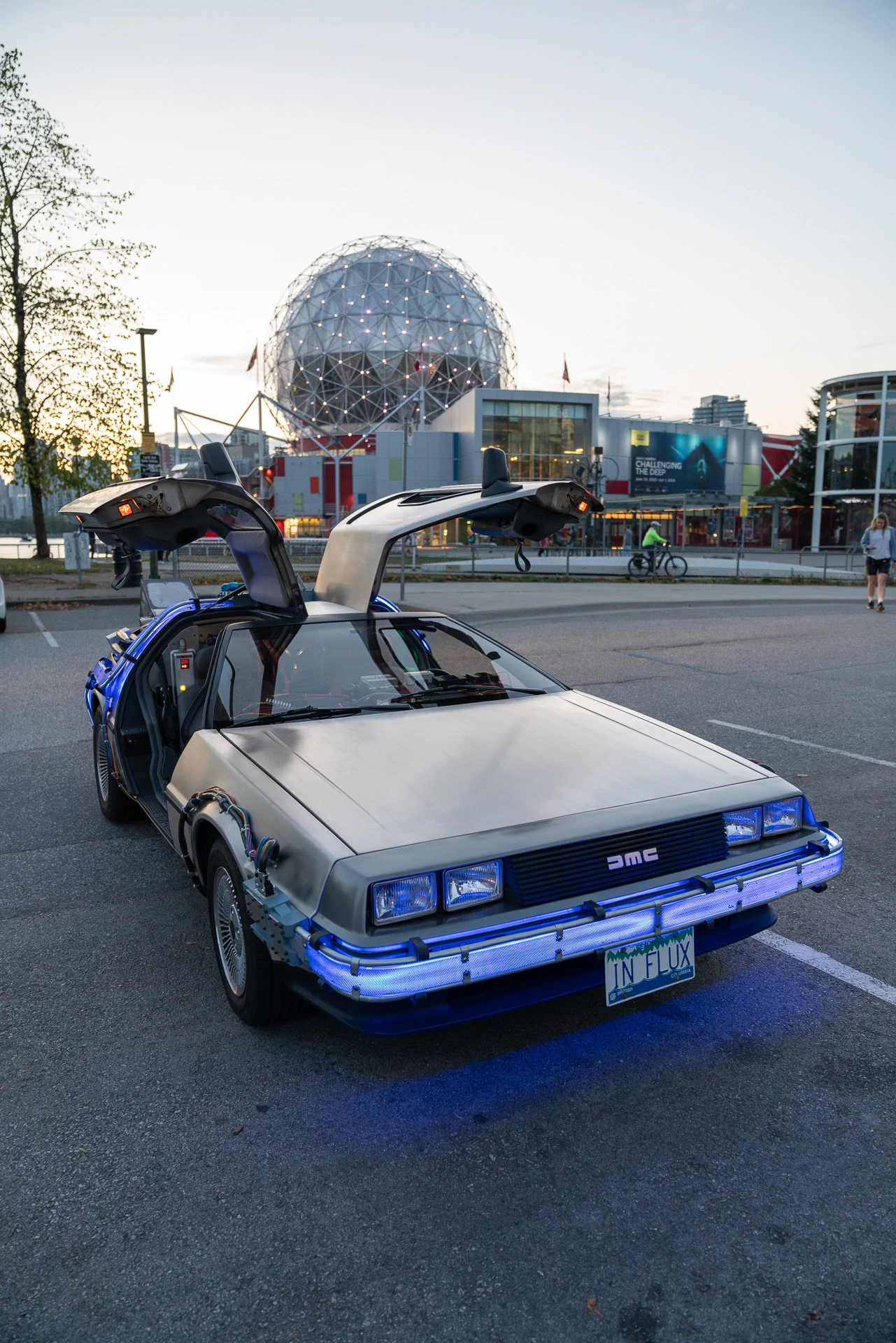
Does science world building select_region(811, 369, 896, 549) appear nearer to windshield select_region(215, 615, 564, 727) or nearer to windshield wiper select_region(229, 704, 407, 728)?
windshield select_region(215, 615, 564, 727)

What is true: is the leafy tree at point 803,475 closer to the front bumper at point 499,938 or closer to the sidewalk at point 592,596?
the sidewalk at point 592,596

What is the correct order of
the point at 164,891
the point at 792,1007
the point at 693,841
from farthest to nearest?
the point at 164,891 < the point at 792,1007 < the point at 693,841

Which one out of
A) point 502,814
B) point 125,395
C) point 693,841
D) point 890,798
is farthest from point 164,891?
point 125,395

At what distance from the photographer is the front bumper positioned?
2525 mm

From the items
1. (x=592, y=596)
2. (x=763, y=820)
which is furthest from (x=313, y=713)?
(x=592, y=596)

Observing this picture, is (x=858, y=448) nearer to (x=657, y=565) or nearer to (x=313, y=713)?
(x=657, y=565)

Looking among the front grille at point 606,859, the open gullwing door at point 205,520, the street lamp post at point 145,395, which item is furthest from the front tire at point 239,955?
the street lamp post at point 145,395

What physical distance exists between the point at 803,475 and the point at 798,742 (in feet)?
218

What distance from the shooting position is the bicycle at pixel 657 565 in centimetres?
2992

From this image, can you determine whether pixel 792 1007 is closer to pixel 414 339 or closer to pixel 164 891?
pixel 164 891

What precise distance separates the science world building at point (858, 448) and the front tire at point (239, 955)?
53.1 m

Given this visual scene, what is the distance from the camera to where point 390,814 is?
2.90 metres

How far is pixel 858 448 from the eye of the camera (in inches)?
2061

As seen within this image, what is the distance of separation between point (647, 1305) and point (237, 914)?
5.54 ft
